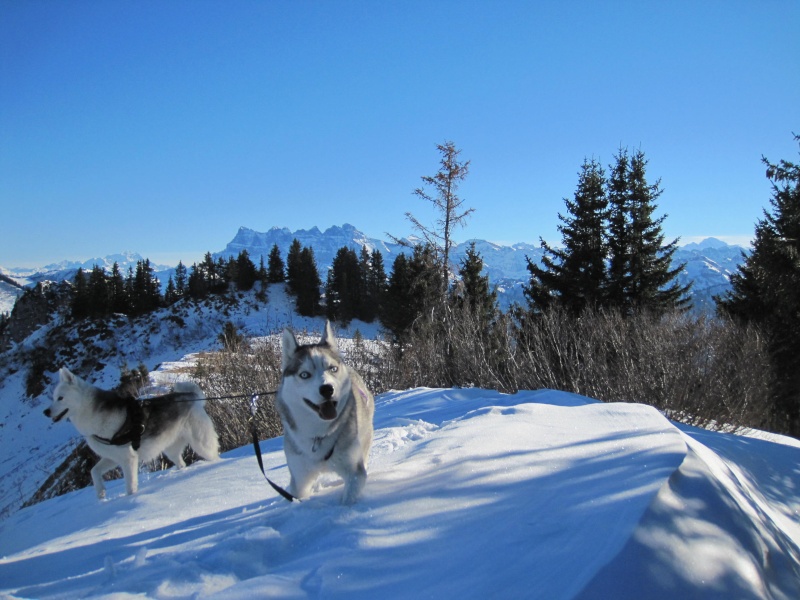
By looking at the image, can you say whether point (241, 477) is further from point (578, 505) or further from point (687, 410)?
point (687, 410)

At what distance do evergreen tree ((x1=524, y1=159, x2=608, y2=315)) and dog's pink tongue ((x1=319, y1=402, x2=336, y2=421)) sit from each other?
857 inches

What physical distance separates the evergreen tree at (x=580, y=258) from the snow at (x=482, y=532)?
19.9 m

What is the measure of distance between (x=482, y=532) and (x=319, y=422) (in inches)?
58.5

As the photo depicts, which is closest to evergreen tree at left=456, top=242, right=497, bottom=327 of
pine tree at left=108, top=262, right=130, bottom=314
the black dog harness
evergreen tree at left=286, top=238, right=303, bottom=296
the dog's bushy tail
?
the dog's bushy tail

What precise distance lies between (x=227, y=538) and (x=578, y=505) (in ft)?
7.92

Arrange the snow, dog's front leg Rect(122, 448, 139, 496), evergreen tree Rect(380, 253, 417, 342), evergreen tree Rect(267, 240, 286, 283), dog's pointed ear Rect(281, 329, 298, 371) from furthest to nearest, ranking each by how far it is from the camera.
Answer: evergreen tree Rect(267, 240, 286, 283), evergreen tree Rect(380, 253, 417, 342), dog's front leg Rect(122, 448, 139, 496), dog's pointed ear Rect(281, 329, 298, 371), the snow

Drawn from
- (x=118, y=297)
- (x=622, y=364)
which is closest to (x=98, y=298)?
(x=118, y=297)

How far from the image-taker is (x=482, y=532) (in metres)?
2.53

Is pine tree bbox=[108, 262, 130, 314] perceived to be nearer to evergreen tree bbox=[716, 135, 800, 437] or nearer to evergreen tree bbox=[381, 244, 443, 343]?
evergreen tree bbox=[381, 244, 443, 343]

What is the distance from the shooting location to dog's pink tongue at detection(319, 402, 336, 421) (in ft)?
10.4

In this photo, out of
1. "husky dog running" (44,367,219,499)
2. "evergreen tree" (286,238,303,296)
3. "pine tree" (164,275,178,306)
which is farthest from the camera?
"pine tree" (164,275,178,306)

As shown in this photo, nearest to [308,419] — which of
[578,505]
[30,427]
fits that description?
[578,505]

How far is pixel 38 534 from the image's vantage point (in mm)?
4945

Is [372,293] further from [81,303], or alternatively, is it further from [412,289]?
[81,303]
